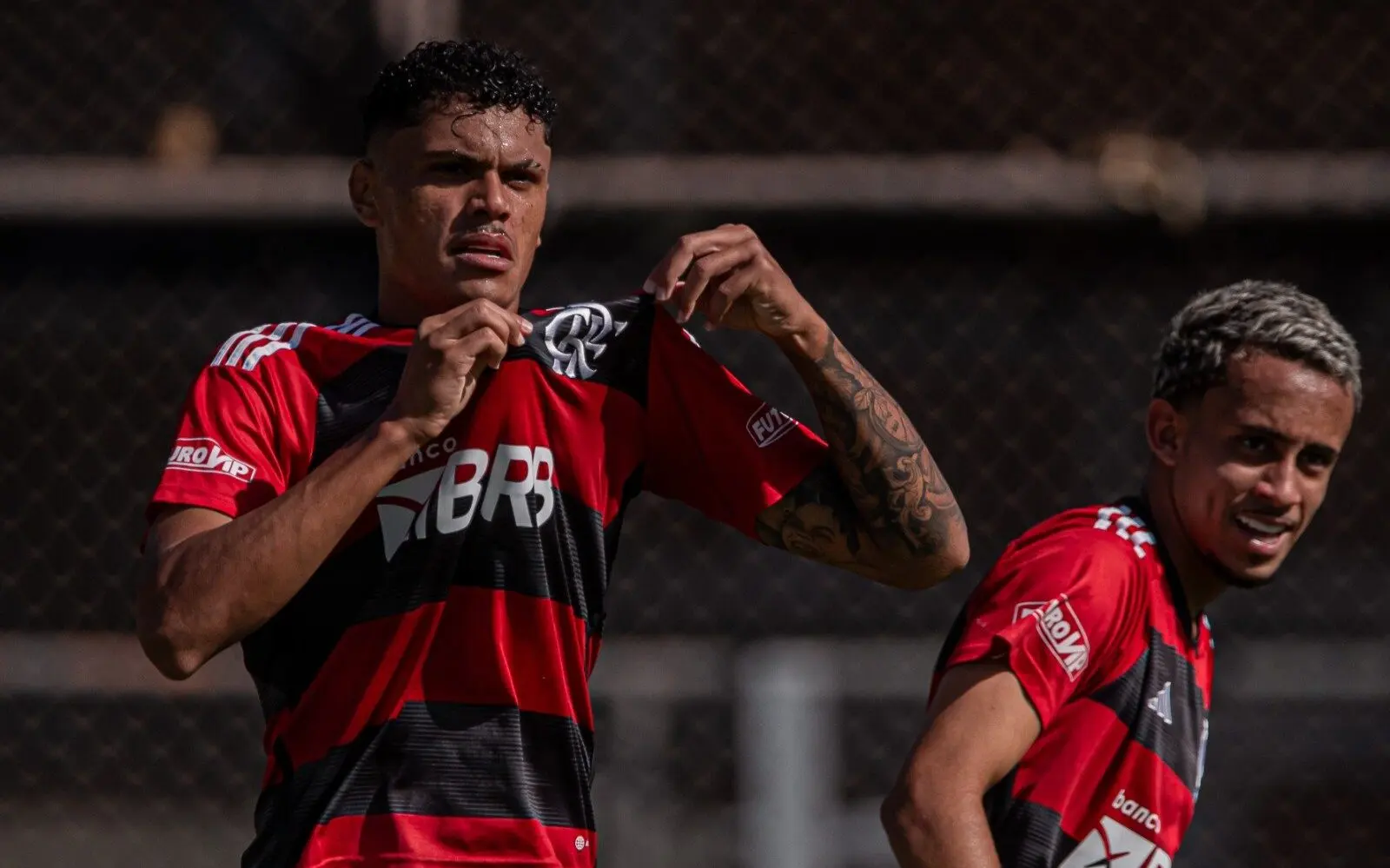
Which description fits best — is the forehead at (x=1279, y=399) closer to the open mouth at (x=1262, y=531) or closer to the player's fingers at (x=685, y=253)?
the open mouth at (x=1262, y=531)

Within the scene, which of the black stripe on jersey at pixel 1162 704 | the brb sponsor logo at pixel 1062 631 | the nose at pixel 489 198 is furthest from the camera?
the black stripe on jersey at pixel 1162 704

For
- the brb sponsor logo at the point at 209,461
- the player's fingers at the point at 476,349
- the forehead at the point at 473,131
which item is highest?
the forehead at the point at 473,131

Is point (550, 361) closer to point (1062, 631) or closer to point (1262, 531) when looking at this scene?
point (1062, 631)

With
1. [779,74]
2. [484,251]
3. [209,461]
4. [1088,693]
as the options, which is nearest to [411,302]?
[484,251]

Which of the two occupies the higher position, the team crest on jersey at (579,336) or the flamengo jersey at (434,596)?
the team crest on jersey at (579,336)

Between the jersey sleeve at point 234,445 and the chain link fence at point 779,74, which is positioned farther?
the chain link fence at point 779,74

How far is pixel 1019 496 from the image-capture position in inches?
217

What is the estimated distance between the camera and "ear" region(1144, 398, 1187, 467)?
8.72ft

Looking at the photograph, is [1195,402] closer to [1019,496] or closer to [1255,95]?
[1019,496]

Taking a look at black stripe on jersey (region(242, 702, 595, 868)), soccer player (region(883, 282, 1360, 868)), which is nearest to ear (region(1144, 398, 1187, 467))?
soccer player (region(883, 282, 1360, 868))

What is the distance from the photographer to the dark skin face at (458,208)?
7.16 feet

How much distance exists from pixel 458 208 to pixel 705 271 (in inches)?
13.2

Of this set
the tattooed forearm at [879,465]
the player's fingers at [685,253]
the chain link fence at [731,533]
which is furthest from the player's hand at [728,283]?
the chain link fence at [731,533]

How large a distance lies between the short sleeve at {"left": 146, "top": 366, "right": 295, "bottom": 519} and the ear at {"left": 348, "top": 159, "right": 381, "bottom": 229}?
30 cm
